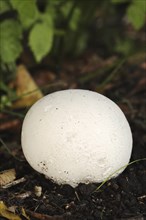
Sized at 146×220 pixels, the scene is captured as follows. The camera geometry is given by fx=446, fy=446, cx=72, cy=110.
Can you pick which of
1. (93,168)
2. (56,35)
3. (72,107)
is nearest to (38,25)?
(56,35)

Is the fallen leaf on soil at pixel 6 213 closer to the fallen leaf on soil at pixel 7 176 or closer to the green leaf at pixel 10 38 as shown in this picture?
the fallen leaf on soil at pixel 7 176

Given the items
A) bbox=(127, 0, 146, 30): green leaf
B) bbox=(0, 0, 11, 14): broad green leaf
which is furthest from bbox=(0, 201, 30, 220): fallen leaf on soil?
bbox=(127, 0, 146, 30): green leaf

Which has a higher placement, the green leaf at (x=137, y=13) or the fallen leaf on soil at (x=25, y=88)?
the green leaf at (x=137, y=13)

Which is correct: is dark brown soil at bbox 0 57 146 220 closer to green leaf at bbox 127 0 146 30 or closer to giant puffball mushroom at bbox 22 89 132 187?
giant puffball mushroom at bbox 22 89 132 187

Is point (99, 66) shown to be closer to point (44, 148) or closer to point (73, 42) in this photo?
point (73, 42)

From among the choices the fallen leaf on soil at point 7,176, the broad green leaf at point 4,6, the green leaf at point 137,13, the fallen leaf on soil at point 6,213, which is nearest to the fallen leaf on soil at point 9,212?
the fallen leaf on soil at point 6,213

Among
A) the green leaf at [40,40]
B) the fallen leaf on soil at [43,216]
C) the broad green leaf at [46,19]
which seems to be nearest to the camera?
the fallen leaf on soil at [43,216]
